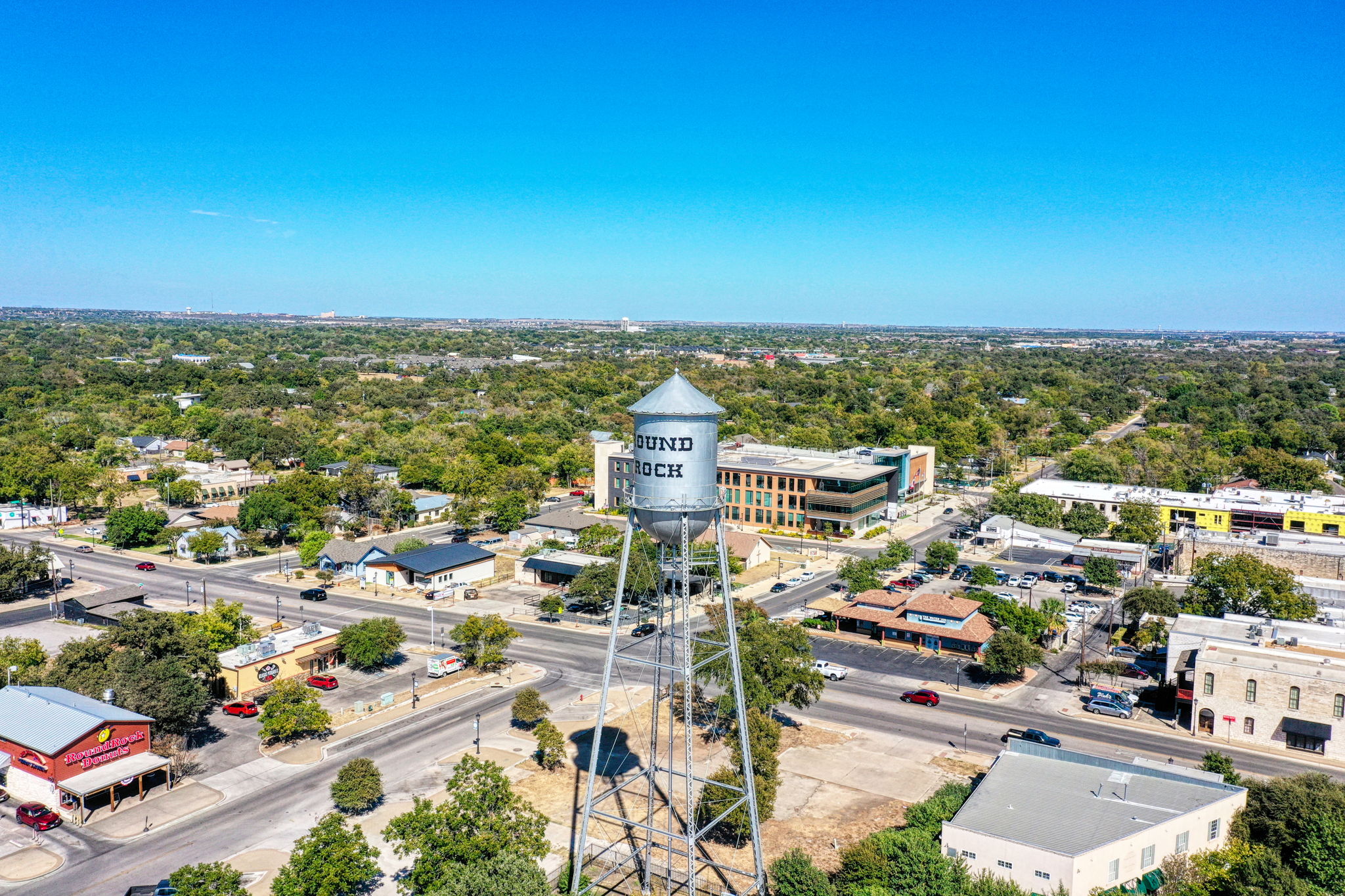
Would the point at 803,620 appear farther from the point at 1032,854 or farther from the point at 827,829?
the point at 1032,854

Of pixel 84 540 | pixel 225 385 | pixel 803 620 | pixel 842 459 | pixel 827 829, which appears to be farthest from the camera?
pixel 225 385

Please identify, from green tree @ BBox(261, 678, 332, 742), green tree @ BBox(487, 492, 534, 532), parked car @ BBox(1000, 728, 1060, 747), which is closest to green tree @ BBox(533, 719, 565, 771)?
green tree @ BBox(261, 678, 332, 742)

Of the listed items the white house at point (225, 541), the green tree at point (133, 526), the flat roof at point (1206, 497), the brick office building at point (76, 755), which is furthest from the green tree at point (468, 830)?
the flat roof at point (1206, 497)

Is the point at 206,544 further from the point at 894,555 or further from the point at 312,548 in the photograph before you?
the point at 894,555

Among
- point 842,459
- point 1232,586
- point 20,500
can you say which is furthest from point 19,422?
point 1232,586

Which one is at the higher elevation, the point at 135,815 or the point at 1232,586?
the point at 1232,586

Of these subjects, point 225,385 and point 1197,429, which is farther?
point 225,385

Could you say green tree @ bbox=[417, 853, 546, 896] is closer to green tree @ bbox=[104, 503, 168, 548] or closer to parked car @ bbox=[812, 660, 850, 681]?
parked car @ bbox=[812, 660, 850, 681]
